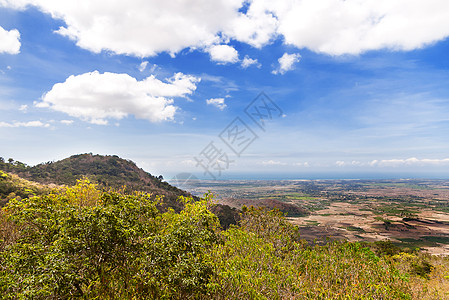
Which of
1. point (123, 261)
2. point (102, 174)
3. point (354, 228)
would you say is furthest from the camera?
point (102, 174)

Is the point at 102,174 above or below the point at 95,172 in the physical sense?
below

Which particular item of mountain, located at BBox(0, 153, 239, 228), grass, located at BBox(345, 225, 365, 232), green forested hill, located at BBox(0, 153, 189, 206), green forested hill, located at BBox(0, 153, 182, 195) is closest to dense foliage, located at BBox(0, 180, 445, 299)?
mountain, located at BBox(0, 153, 239, 228)

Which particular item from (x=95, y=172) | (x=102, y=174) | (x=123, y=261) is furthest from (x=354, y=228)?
(x=95, y=172)

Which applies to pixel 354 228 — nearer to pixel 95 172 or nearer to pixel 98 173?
pixel 98 173

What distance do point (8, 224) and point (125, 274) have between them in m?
5.87

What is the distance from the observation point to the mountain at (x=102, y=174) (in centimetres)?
5988

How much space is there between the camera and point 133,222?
753 cm

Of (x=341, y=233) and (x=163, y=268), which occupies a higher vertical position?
(x=163, y=268)

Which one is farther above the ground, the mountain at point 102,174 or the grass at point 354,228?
the mountain at point 102,174

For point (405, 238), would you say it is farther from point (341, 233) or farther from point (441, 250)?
point (341, 233)

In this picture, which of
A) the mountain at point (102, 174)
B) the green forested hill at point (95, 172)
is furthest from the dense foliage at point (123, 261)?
the green forested hill at point (95, 172)

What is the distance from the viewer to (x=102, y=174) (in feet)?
272

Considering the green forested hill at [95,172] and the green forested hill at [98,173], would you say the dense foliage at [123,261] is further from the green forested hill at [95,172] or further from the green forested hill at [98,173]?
the green forested hill at [95,172]

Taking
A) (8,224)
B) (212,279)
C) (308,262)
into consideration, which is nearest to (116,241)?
(212,279)
